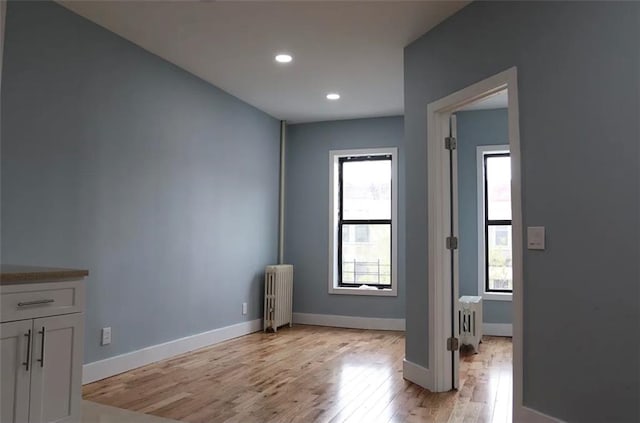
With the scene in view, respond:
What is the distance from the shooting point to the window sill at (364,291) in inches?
237

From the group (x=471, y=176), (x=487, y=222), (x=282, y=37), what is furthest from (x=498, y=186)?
(x=282, y=37)

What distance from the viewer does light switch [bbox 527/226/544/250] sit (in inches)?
98.4

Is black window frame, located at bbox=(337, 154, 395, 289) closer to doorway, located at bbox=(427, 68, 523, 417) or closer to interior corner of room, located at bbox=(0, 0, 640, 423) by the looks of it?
interior corner of room, located at bbox=(0, 0, 640, 423)

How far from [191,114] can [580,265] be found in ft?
11.9

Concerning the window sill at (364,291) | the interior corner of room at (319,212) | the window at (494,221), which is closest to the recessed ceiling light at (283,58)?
the interior corner of room at (319,212)

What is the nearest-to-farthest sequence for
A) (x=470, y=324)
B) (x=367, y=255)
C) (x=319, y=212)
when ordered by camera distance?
(x=470, y=324) < (x=367, y=255) < (x=319, y=212)

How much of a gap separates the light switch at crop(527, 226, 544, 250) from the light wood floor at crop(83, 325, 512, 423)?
3.48ft

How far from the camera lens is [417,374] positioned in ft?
11.8

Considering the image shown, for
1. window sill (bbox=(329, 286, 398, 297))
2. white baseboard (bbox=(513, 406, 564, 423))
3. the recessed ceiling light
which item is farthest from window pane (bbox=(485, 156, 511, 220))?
white baseboard (bbox=(513, 406, 564, 423))

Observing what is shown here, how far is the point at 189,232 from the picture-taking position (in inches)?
183

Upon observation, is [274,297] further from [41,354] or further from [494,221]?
[41,354]

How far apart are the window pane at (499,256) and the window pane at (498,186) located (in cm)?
17

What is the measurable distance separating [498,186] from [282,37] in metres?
3.36

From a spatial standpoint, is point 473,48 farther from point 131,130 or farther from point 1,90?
point 1,90
